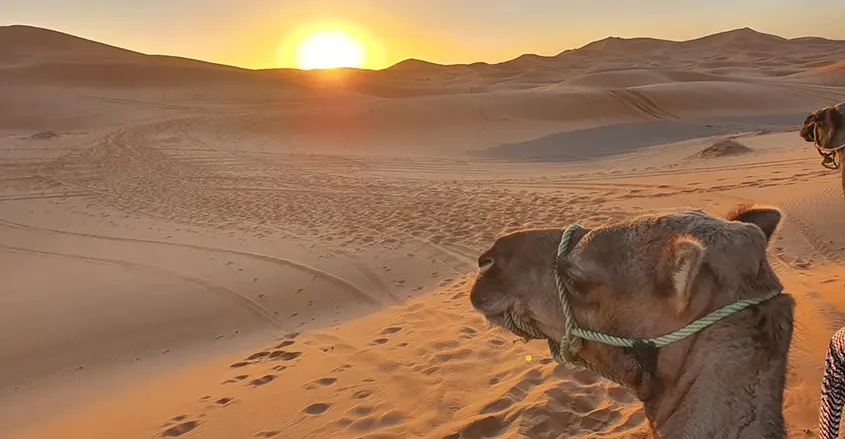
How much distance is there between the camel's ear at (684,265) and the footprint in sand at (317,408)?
13.6ft

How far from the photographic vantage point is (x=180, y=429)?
552cm

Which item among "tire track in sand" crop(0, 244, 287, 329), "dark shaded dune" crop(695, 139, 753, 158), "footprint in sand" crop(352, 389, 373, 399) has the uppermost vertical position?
"dark shaded dune" crop(695, 139, 753, 158)

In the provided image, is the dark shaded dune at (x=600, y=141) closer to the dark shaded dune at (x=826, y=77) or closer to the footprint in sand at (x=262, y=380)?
the footprint in sand at (x=262, y=380)

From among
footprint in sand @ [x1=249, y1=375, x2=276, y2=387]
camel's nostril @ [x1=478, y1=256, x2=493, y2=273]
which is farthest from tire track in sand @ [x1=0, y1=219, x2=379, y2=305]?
camel's nostril @ [x1=478, y1=256, x2=493, y2=273]

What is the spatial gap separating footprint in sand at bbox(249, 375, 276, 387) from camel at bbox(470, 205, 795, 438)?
14.5ft

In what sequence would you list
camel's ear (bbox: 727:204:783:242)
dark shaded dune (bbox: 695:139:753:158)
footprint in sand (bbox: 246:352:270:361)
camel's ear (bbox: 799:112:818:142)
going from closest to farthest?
camel's ear (bbox: 727:204:783:242) < camel's ear (bbox: 799:112:818:142) < footprint in sand (bbox: 246:352:270:361) < dark shaded dune (bbox: 695:139:753:158)

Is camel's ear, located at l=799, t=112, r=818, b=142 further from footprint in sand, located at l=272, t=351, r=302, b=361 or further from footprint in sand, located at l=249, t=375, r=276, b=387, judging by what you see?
footprint in sand, located at l=249, t=375, r=276, b=387

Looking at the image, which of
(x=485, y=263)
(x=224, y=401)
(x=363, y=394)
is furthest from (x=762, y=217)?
(x=224, y=401)

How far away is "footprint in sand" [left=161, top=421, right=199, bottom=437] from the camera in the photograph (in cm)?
546

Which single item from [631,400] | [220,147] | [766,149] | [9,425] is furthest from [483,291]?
[220,147]

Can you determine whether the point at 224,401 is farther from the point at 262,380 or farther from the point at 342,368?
the point at 342,368

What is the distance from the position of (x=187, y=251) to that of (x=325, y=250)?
2.56 meters

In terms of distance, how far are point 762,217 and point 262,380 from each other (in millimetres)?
5221

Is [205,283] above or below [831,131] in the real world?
below
